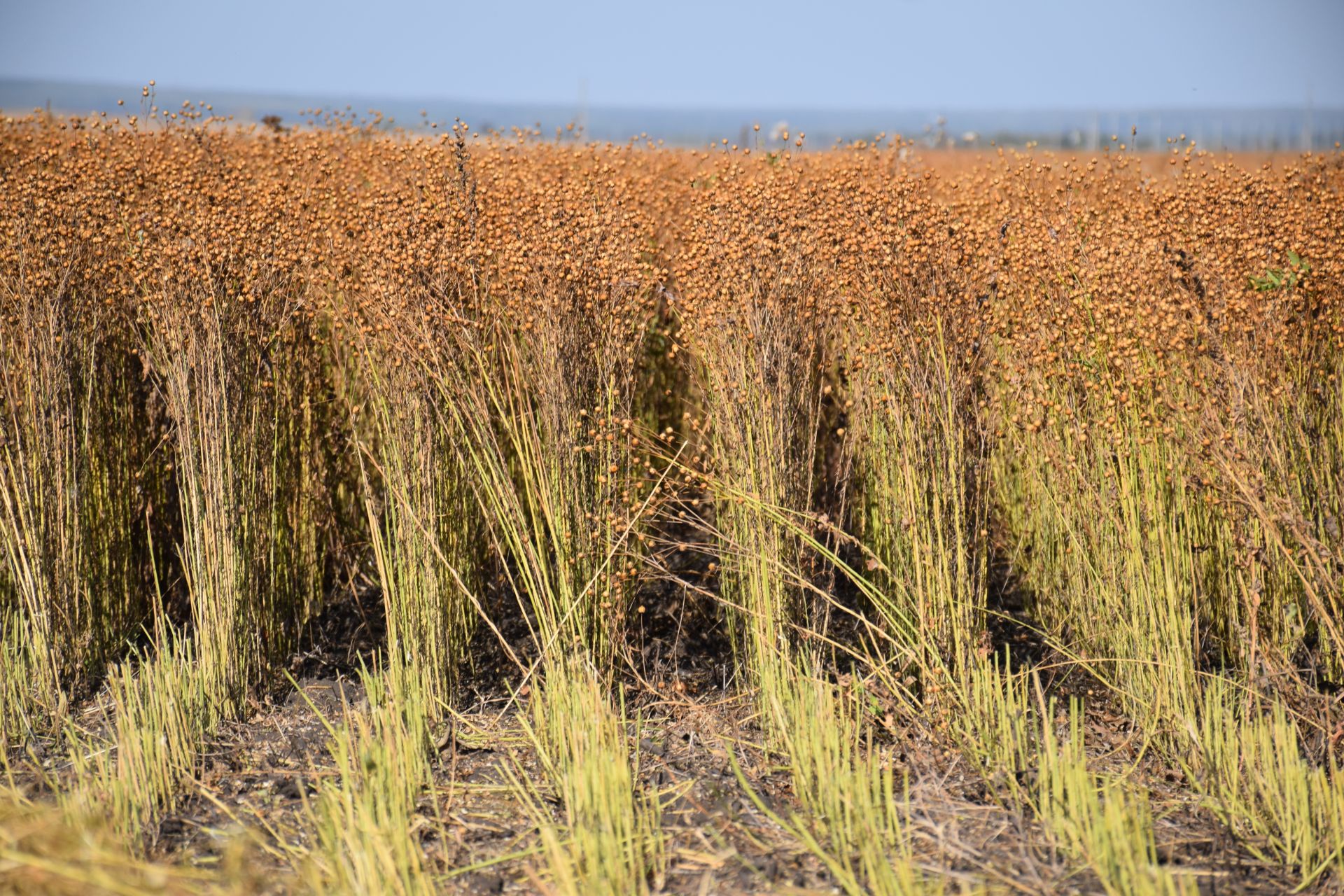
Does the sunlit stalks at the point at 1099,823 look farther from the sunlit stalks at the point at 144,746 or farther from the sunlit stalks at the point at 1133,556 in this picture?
the sunlit stalks at the point at 144,746

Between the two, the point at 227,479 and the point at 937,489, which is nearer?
the point at 937,489

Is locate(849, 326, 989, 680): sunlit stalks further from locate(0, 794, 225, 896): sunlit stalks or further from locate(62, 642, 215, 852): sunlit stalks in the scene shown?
locate(62, 642, 215, 852): sunlit stalks

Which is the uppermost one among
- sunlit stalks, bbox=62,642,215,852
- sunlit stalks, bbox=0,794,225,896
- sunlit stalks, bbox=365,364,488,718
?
sunlit stalks, bbox=365,364,488,718

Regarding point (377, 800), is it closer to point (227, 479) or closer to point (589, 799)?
point (589, 799)

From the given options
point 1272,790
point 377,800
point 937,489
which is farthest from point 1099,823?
point 377,800

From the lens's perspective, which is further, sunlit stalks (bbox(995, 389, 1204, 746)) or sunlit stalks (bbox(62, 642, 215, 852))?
sunlit stalks (bbox(995, 389, 1204, 746))

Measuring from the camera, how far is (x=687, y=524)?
11.2 feet

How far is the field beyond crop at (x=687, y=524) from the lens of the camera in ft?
8.80

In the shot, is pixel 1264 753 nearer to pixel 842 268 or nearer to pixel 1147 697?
pixel 1147 697

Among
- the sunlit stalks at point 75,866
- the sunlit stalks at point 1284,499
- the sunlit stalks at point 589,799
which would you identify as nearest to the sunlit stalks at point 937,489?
the sunlit stalks at point 1284,499

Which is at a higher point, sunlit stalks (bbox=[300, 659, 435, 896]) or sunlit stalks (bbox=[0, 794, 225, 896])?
sunlit stalks (bbox=[0, 794, 225, 896])

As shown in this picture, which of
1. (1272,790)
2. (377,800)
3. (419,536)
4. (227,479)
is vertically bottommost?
(377,800)

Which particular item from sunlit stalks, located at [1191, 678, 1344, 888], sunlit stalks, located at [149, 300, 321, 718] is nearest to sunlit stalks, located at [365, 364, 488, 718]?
sunlit stalks, located at [149, 300, 321, 718]

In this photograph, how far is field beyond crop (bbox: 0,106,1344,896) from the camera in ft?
8.80
